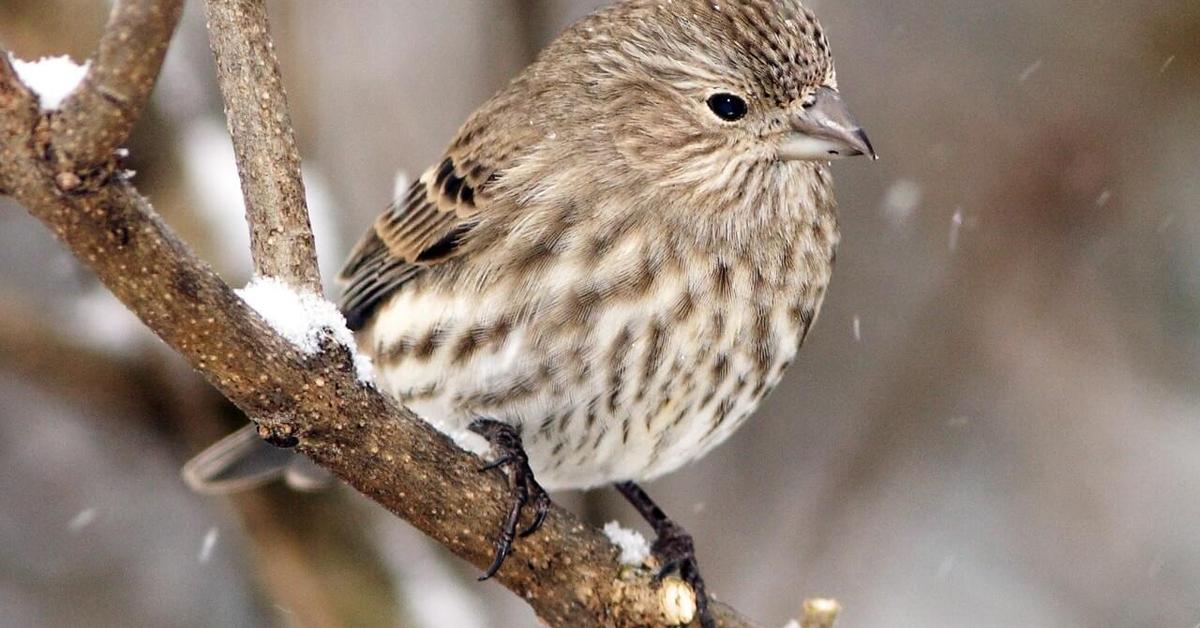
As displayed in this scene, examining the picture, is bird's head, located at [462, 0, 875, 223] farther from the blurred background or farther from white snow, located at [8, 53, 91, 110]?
white snow, located at [8, 53, 91, 110]

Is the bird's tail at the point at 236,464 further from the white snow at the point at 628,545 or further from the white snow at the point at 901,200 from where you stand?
the white snow at the point at 901,200

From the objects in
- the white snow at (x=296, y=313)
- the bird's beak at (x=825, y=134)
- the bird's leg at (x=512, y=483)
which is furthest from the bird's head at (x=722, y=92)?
the white snow at (x=296, y=313)

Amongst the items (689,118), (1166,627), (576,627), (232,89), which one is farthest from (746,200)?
(1166,627)

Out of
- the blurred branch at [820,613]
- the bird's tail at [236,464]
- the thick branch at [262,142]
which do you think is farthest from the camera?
the bird's tail at [236,464]

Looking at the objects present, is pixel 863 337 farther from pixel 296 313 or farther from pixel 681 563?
pixel 296 313

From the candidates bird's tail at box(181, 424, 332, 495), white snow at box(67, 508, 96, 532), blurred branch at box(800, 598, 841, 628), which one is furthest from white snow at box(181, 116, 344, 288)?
blurred branch at box(800, 598, 841, 628)

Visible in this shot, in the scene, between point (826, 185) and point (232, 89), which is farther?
point (826, 185)

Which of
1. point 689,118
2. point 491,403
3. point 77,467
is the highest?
point 689,118

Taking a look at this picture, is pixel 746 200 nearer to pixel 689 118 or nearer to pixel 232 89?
pixel 689 118
